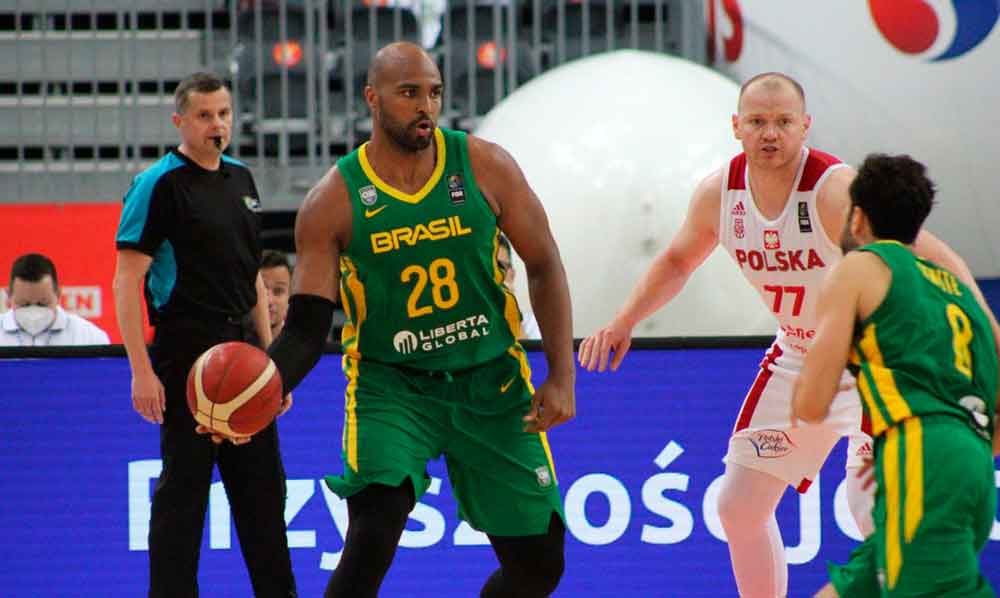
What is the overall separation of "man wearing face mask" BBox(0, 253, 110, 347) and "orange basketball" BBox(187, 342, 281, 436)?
295 centimetres

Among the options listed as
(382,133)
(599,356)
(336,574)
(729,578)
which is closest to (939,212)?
(729,578)

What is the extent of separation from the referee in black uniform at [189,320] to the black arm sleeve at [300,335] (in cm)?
78

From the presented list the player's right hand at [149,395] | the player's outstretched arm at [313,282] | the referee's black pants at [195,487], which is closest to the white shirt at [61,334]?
the referee's black pants at [195,487]

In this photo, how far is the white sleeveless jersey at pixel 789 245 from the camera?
514 cm

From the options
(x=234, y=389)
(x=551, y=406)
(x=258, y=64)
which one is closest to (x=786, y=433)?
(x=551, y=406)

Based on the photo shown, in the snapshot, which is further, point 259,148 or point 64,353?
point 259,148

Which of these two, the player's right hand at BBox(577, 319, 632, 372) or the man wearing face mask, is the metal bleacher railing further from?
the player's right hand at BBox(577, 319, 632, 372)

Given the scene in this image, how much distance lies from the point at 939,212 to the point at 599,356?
2.50 metres

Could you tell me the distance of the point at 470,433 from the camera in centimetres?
459

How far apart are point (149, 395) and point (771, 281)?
2.11 m

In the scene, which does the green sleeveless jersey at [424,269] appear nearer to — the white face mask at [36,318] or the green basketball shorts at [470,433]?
the green basketball shorts at [470,433]

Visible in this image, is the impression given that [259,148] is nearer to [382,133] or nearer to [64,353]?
[64,353]

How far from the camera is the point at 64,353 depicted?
6168 mm

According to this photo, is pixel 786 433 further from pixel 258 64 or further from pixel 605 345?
pixel 258 64
